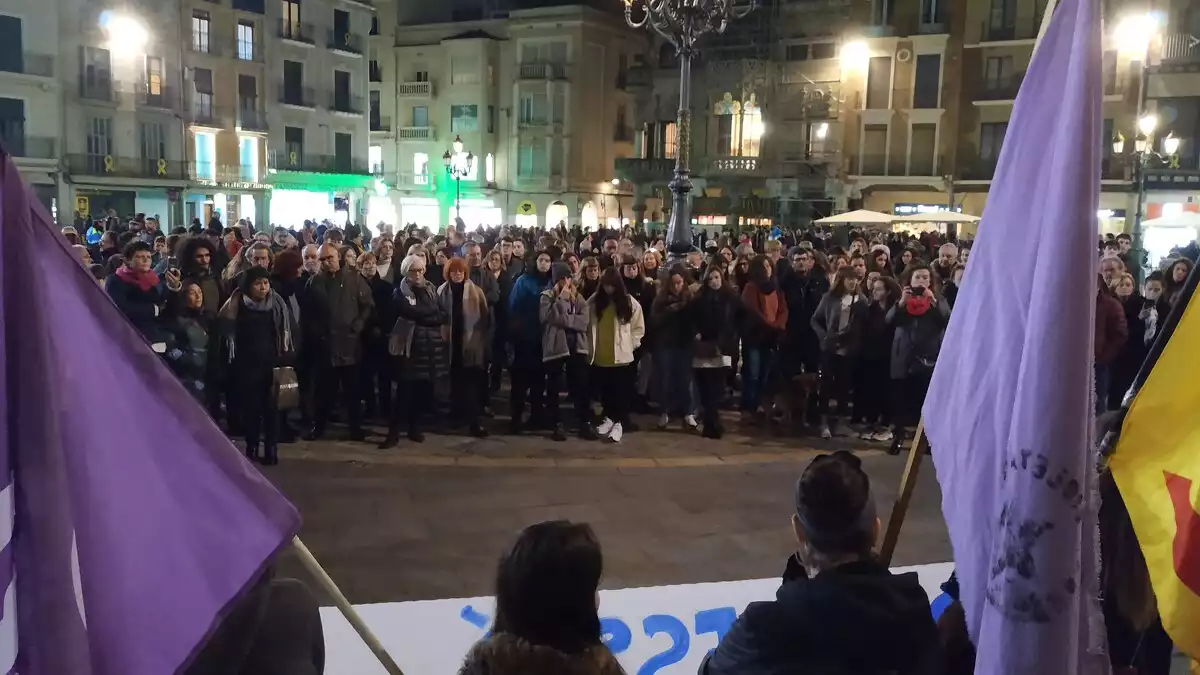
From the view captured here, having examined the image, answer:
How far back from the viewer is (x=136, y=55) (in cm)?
3934

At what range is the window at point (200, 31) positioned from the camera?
41.8m

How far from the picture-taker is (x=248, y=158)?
44719 mm

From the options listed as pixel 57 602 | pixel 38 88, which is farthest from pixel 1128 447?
pixel 38 88

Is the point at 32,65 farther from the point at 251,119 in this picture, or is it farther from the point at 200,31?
the point at 251,119

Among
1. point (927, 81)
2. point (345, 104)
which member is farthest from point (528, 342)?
point (345, 104)

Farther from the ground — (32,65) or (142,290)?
(32,65)

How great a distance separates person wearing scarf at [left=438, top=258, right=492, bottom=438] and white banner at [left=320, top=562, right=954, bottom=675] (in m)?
4.74

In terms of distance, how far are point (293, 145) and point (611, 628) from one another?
1848 inches

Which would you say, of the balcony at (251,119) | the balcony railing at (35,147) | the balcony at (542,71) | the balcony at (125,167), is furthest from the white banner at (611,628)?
the balcony at (542,71)

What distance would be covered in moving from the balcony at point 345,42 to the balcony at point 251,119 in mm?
5626

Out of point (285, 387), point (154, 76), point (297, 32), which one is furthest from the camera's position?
point (297, 32)

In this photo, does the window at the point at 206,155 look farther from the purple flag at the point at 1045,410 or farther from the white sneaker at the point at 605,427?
the purple flag at the point at 1045,410

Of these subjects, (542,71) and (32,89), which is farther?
(542,71)

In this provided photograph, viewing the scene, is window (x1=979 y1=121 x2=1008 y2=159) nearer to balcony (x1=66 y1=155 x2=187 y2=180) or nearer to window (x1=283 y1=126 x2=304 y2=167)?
window (x1=283 y1=126 x2=304 y2=167)
